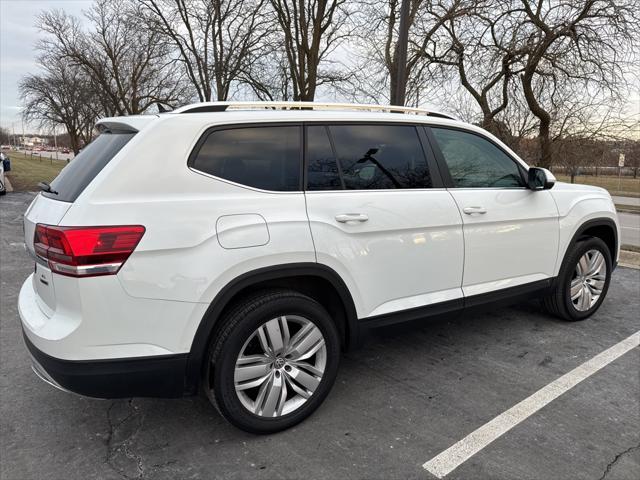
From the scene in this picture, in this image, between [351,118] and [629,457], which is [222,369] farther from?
[629,457]

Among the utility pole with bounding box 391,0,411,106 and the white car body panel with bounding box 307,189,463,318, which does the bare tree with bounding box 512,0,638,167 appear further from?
the white car body panel with bounding box 307,189,463,318

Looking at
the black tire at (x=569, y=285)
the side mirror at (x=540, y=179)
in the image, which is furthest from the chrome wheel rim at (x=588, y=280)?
the side mirror at (x=540, y=179)

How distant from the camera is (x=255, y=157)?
269 centimetres

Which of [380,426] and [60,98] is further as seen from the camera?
[60,98]

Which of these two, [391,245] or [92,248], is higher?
[92,248]

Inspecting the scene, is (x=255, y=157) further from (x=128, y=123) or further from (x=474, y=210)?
(x=474, y=210)

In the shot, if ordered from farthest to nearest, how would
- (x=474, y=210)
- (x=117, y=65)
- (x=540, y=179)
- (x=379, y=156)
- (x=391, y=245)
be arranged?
(x=117, y=65), (x=540, y=179), (x=474, y=210), (x=379, y=156), (x=391, y=245)

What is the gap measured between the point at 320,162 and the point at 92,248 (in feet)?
4.40

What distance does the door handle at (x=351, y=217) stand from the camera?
2771mm

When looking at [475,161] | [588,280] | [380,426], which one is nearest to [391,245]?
[380,426]

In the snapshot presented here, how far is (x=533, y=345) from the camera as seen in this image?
3945mm

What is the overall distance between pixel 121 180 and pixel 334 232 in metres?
1.15

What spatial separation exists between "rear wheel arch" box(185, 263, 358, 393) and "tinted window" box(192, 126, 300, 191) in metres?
0.48

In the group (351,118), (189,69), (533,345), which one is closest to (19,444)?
(351,118)
